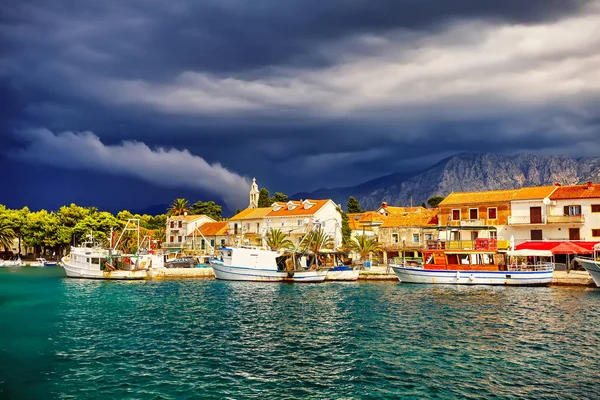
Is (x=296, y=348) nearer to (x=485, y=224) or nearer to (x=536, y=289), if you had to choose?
(x=536, y=289)

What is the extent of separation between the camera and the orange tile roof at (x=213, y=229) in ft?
330

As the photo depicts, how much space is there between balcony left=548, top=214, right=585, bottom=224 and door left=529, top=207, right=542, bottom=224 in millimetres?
1380

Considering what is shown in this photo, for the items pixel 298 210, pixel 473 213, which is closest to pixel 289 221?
pixel 298 210

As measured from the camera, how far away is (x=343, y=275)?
63.1m

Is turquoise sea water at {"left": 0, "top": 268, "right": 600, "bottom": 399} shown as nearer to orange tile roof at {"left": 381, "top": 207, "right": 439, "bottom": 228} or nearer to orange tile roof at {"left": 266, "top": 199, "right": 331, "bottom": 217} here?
orange tile roof at {"left": 381, "top": 207, "right": 439, "bottom": 228}

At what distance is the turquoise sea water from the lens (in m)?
18.2

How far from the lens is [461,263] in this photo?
5866 cm

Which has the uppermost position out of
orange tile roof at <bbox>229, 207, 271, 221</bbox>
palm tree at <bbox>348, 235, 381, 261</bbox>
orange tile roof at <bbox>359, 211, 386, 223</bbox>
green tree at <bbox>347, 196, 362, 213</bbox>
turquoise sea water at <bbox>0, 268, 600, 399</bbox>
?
green tree at <bbox>347, 196, 362, 213</bbox>

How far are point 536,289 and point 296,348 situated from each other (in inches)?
1371

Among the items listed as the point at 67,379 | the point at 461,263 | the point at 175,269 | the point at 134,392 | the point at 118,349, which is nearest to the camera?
the point at 134,392

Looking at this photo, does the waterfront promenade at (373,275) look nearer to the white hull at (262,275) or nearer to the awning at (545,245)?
the awning at (545,245)

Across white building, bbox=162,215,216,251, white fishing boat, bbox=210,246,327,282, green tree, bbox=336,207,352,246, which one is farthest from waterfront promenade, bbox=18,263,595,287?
white building, bbox=162,215,216,251

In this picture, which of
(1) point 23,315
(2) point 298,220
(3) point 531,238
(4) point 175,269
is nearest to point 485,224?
(3) point 531,238

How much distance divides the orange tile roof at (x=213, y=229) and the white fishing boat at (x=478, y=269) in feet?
163
